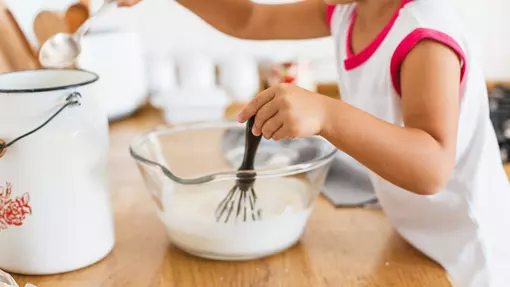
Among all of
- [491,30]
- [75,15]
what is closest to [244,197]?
[75,15]

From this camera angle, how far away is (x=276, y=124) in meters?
0.58

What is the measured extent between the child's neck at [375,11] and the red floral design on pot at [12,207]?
438 mm

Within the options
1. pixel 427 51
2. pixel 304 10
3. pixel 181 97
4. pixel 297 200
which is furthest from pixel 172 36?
pixel 427 51

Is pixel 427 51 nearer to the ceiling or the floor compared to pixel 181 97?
nearer to the ceiling

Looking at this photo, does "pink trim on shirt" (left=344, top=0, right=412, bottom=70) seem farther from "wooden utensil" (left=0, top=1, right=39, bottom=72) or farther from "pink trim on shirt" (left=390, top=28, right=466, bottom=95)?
"wooden utensil" (left=0, top=1, right=39, bottom=72)

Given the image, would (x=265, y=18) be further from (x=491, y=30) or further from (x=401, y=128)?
(x=491, y=30)

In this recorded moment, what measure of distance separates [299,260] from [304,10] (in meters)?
0.37

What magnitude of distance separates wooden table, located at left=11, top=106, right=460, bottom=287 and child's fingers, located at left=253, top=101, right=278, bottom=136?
0.19m

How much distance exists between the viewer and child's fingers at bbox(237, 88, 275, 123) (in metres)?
0.59

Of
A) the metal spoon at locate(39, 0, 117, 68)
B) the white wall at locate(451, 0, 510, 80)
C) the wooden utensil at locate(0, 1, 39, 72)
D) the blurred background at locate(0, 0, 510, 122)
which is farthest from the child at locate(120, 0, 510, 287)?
the white wall at locate(451, 0, 510, 80)

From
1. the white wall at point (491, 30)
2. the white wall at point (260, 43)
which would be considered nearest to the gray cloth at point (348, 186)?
the white wall at point (260, 43)

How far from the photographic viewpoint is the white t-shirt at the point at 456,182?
2.20 feet

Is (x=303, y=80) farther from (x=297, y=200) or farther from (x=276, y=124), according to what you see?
(x=276, y=124)

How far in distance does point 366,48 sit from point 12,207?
1.40ft
